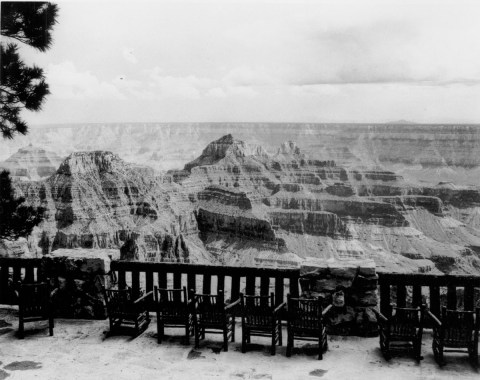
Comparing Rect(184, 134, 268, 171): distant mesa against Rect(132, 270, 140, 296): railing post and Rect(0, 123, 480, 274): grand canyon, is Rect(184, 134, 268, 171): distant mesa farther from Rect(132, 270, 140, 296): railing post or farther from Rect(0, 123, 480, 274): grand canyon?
Rect(132, 270, 140, 296): railing post

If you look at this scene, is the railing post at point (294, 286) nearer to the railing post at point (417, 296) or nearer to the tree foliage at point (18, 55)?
the railing post at point (417, 296)

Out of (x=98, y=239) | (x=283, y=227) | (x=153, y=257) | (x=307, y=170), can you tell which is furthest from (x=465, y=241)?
(x=98, y=239)

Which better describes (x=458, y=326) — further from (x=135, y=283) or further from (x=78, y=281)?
(x=78, y=281)

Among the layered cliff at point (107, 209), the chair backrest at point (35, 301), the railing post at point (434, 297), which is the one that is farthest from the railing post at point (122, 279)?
the layered cliff at point (107, 209)

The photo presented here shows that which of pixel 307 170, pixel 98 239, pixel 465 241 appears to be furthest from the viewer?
pixel 307 170

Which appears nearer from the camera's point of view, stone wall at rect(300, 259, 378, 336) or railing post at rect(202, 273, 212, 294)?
stone wall at rect(300, 259, 378, 336)

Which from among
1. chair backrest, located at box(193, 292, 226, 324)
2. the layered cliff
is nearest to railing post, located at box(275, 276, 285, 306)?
chair backrest, located at box(193, 292, 226, 324)

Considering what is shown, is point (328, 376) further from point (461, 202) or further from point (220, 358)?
point (461, 202)
